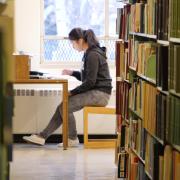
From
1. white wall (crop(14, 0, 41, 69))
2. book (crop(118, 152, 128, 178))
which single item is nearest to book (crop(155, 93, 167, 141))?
book (crop(118, 152, 128, 178))

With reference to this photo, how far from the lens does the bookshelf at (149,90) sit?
2674mm

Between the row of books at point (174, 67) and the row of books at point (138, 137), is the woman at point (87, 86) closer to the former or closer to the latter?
the row of books at point (138, 137)

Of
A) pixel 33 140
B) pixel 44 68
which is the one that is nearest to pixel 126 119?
pixel 33 140

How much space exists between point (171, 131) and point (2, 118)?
1.79m

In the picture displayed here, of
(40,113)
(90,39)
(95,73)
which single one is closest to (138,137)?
(95,73)

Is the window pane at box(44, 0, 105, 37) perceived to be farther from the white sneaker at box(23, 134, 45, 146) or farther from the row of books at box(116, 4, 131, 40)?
the row of books at box(116, 4, 131, 40)

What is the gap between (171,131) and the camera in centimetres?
270

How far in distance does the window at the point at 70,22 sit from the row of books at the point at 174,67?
378 centimetres

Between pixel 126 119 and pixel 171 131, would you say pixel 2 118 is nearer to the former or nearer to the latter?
pixel 171 131

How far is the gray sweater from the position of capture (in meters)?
5.57

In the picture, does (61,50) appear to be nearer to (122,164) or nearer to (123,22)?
(123,22)

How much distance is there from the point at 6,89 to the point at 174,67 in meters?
1.70

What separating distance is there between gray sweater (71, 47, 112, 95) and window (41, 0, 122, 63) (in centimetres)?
77

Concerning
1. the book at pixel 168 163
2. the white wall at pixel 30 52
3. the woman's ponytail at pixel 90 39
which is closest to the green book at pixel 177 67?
the book at pixel 168 163
